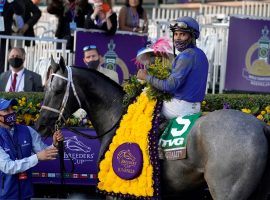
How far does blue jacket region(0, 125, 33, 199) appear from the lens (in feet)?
28.0

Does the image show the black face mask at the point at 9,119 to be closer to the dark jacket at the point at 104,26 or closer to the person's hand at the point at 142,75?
the person's hand at the point at 142,75

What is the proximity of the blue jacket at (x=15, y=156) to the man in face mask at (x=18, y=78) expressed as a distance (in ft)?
13.6

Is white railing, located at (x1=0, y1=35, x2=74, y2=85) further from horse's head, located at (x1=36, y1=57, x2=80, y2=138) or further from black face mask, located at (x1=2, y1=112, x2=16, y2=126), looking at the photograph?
black face mask, located at (x1=2, y1=112, x2=16, y2=126)

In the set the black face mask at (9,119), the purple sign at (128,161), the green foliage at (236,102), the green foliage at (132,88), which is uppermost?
the green foliage at (132,88)

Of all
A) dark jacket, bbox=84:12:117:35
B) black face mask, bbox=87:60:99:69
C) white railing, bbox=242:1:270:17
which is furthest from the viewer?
white railing, bbox=242:1:270:17

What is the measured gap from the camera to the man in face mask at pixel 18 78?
12.8 m

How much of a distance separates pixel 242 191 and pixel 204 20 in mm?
11393

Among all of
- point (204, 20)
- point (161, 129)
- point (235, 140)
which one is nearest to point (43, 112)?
point (161, 129)

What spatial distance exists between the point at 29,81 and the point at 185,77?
4.85 meters

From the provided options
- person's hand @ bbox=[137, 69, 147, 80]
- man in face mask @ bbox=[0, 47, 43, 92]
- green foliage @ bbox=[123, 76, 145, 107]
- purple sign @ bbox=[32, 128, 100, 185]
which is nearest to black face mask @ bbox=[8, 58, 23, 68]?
man in face mask @ bbox=[0, 47, 43, 92]

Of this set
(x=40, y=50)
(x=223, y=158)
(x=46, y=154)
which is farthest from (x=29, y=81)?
(x=223, y=158)

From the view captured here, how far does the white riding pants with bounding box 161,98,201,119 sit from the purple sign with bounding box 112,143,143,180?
48 centimetres

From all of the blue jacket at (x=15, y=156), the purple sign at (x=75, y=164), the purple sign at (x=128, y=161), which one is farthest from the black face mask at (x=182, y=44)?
the purple sign at (x=75, y=164)

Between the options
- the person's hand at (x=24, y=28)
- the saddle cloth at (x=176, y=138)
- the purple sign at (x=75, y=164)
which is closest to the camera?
the saddle cloth at (x=176, y=138)
